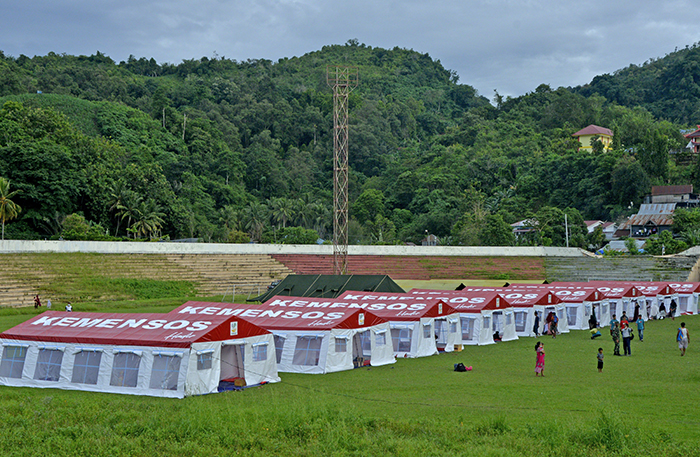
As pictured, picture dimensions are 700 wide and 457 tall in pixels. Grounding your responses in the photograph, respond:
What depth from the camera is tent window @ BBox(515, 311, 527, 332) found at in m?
34.7

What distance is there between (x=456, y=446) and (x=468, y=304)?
63.6ft

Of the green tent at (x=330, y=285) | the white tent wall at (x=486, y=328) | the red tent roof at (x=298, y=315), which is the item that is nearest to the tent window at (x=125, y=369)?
the red tent roof at (x=298, y=315)

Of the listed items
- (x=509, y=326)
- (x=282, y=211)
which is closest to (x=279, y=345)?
(x=509, y=326)

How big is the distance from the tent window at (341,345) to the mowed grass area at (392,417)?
1.38 meters

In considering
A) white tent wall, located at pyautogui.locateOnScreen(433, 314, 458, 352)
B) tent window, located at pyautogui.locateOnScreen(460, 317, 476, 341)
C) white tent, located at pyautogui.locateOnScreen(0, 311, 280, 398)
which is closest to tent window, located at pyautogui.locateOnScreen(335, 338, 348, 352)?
white tent, located at pyautogui.locateOnScreen(0, 311, 280, 398)

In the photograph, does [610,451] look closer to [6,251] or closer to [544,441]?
[544,441]

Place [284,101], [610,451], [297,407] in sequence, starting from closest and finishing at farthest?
[610,451] → [297,407] → [284,101]

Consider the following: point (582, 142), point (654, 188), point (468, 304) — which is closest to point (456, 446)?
point (468, 304)

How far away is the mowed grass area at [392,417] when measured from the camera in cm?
1286

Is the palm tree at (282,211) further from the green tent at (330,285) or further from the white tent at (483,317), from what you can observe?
the white tent at (483,317)

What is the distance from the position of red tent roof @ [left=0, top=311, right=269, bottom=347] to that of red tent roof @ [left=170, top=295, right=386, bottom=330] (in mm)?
3061

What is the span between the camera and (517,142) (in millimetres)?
147125

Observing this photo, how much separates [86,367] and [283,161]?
132 meters

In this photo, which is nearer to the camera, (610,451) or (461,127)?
(610,451)
